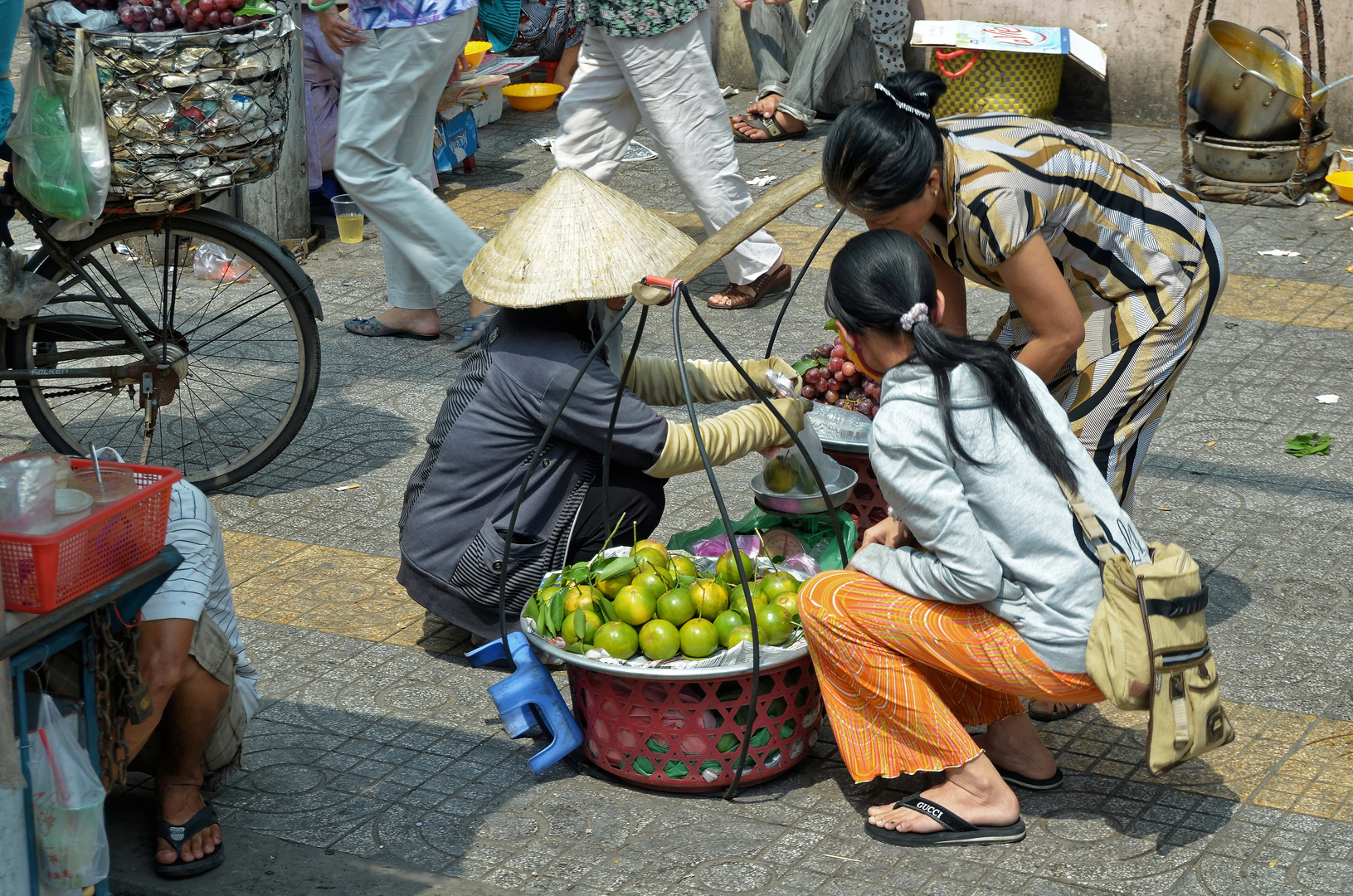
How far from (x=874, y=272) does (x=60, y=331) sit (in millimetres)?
2956

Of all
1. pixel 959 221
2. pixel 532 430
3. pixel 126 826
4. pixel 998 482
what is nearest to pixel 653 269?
pixel 532 430

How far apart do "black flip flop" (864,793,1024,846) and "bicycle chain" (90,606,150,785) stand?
1.51 metres

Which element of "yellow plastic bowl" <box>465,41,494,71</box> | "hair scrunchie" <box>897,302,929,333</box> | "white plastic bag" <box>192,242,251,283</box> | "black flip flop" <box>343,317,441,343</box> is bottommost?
"white plastic bag" <box>192,242,251,283</box>

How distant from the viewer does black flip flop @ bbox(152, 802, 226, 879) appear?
300 centimetres

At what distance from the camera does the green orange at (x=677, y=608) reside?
3.15 metres

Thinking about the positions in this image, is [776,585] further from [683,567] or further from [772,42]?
[772,42]

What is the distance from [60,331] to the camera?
4660mm

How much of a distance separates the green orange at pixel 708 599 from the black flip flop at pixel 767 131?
594 centimetres

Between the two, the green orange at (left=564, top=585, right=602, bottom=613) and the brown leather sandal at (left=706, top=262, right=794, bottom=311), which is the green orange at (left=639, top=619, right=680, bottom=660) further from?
the brown leather sandal at (left=706, top=262, right=794, bottom=311)

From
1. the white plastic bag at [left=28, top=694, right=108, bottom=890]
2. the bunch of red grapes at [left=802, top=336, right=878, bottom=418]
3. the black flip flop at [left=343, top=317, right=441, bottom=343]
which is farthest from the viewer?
the black flip flop at [left=343, top=317, right=441, bottom=343]

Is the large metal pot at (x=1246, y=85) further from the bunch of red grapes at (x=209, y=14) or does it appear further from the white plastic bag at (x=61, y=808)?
the white plastic bag at (x=61, y=808)

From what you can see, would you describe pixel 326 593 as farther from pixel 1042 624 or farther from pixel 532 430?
pixel 1042 624

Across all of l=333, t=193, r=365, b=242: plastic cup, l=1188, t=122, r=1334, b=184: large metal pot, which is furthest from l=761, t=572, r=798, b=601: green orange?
Result: l=1188, t=122, r=1334, b=184: large metal pot

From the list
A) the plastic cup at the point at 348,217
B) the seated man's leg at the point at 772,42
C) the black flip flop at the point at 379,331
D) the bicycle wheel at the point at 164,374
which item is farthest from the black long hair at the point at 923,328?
the seated man's leg at the point at 772,42
